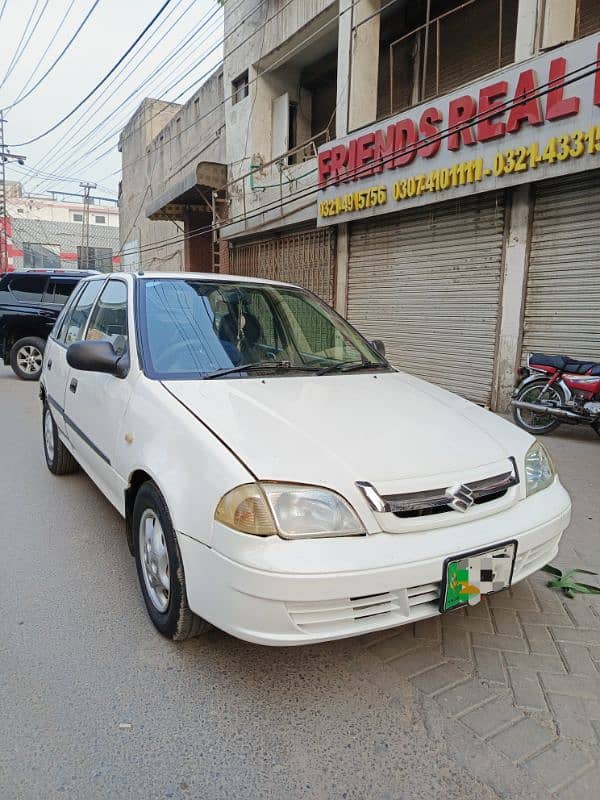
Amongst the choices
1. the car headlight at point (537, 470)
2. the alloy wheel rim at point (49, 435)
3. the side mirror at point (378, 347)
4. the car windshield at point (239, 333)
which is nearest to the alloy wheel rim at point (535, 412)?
the side mirror at point (378, 347)

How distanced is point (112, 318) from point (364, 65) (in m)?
8.43

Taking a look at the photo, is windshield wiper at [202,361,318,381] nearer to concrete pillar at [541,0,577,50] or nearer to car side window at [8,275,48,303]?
concrete pillar at [541,0,577,50]

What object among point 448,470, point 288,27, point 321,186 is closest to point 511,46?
point 321,186

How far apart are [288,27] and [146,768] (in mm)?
12809

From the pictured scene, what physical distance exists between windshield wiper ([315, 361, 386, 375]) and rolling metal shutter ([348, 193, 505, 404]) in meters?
4.68

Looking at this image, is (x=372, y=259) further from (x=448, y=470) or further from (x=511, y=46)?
(x=448, y=470)

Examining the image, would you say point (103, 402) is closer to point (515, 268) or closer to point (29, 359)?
point (515, 268)

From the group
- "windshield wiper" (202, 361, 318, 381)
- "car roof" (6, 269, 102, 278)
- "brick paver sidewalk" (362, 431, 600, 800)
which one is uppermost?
"car roof" (6, 269, 102, 278)

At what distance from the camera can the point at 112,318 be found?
3.50 m

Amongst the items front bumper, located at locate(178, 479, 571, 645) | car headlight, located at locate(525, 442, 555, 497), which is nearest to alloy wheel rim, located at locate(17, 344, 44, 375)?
front bumper, located at locate(178, 479, 571, 645)

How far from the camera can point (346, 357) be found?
136 inches

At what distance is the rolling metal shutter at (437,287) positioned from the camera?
7531 millimetres

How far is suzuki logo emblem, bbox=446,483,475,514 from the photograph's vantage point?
206cm

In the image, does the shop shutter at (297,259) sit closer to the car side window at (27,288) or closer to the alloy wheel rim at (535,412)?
the car side window at (27,288)
